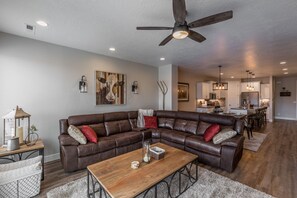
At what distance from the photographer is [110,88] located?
4379 millimetres

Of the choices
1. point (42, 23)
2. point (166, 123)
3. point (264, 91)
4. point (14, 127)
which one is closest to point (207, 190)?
point (166, 123)

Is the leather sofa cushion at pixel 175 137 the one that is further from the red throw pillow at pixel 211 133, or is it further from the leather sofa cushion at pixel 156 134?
the red throw pillow at pixel 211 133

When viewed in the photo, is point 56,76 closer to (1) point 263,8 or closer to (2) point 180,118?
(2) point 180,118

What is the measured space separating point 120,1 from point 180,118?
136 inches

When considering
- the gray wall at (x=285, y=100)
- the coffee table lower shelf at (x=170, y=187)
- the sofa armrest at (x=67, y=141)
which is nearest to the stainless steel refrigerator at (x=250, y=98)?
the gray wall at (x=285, y=100)

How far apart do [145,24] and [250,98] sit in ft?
30.1

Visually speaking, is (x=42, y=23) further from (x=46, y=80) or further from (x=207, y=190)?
(x=207, y=190)

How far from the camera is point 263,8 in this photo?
77.7 inches

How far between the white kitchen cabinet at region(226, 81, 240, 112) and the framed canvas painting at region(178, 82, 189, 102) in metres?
3.91

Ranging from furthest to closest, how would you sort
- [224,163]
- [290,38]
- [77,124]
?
[77,124]
[290,38]
[224,163]

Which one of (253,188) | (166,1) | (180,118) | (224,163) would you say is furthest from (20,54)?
(253,188)

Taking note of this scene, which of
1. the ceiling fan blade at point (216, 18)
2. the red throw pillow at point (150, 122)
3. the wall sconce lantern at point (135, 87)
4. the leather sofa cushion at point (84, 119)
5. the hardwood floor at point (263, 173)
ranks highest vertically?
the ceiling fan blade at point (216, 18)

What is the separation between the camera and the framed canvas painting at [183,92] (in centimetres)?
658

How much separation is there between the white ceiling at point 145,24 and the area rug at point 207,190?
267cm
